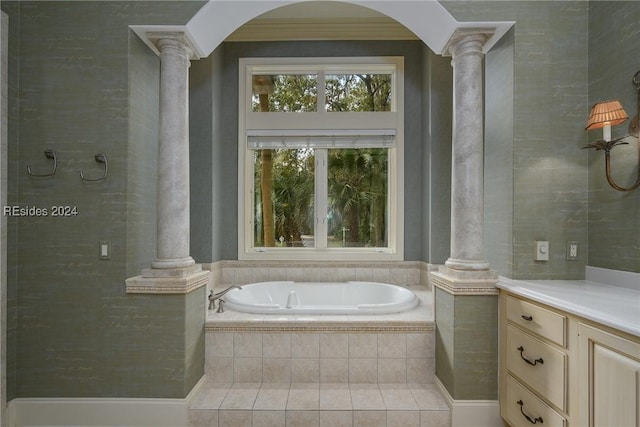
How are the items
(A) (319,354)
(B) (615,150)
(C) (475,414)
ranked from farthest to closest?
(A) (319,354) → (C) (475,414) → (B) (615,150)

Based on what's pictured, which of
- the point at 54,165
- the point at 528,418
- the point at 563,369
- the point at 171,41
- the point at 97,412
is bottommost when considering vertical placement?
the point at 97,412

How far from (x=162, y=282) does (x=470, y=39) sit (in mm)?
2439

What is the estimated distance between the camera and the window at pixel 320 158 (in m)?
3.68

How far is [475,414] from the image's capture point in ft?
6.94

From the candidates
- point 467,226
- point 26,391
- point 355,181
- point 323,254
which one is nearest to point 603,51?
point 467,226

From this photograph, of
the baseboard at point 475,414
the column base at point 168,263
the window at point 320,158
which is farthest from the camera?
the window at point 320,158

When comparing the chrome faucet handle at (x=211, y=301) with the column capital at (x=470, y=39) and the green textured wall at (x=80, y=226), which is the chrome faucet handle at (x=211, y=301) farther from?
the column capital at (x=470, y=39)

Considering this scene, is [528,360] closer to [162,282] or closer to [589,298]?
[589,298]

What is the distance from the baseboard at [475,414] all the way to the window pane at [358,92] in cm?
278

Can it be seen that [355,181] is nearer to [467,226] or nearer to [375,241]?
[375,241]

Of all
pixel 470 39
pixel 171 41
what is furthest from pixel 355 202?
pixel 171 41

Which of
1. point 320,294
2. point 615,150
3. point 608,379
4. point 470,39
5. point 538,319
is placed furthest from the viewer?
point 320,294

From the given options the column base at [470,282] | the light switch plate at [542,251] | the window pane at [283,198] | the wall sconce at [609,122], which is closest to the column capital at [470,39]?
the wall sconce at [609,122]

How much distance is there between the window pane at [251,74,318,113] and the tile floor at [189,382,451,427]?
8.92 ft
